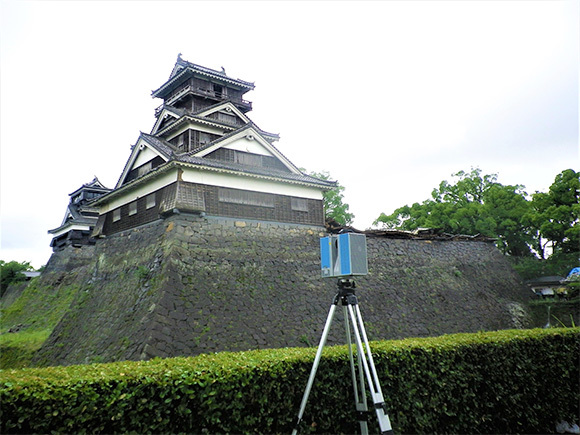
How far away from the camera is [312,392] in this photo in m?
4.66

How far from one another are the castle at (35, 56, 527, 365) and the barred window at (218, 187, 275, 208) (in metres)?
0.04

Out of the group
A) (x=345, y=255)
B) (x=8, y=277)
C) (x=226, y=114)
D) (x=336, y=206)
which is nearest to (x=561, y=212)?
(x=336, y=206)

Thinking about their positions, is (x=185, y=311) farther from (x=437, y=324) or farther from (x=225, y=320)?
(x=437, y=324)

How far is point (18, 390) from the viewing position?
3170 millimetres

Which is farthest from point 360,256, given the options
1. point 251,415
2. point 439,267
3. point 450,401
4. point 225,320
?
point 439,267

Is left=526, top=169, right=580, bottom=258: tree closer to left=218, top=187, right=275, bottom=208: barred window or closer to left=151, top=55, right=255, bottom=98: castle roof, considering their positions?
left=218, top=187, right=275, bottom=208: barred window

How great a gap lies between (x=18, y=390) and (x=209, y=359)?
2.00 metres

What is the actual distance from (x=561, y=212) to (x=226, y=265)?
60.6ft

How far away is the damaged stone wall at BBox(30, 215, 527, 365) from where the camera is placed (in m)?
10.4

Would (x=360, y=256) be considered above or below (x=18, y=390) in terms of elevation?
above

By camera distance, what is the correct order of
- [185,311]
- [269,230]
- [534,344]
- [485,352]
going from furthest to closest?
1. [269,230]
2. [185,311]
3. [534,344]
4. [485,352]

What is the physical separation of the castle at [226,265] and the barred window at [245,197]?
0.13 ft

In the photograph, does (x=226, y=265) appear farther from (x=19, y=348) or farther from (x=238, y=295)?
(x=19, y=348)

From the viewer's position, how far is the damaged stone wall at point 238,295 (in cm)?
1036
